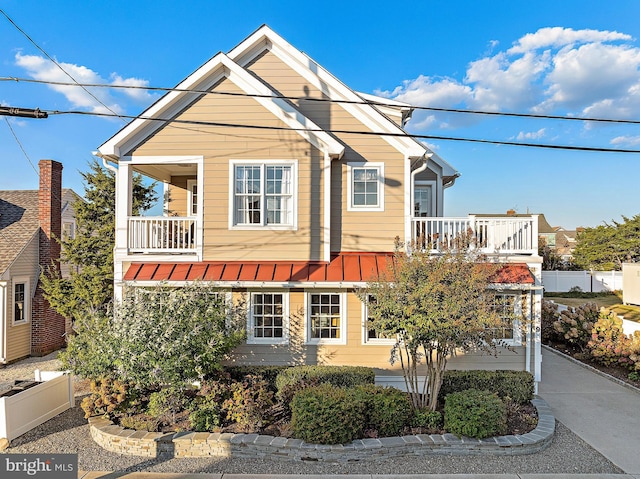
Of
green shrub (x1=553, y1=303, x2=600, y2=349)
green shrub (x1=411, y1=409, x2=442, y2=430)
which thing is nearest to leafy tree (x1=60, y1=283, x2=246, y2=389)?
green shrub (x1=411, y1=409, x2=442, y2=430)

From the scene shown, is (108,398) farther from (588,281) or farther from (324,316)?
(588,281)

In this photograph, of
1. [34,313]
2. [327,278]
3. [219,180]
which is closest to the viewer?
[327,278]

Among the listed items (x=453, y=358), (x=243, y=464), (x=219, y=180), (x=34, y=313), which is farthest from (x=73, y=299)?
(x=453, y=358)

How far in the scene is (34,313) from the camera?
1478 centimetres

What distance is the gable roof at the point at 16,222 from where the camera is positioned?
14.1 metres

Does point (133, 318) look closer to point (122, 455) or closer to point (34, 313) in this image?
point (122, 455)

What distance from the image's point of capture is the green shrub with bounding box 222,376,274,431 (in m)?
7.80

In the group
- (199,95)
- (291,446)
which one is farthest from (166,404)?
(199,95)

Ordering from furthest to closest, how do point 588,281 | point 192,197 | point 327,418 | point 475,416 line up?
point 588,281
point 192,197
point 475,416
point 327,418

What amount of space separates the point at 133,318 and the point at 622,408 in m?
11.2

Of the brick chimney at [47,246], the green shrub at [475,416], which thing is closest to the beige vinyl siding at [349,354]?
the green shrub at [475,416]

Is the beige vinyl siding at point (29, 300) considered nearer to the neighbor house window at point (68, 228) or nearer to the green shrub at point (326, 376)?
the neighbor house window at point (68, 228)

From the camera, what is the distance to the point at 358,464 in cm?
681

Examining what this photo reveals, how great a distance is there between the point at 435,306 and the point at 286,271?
4.13m
